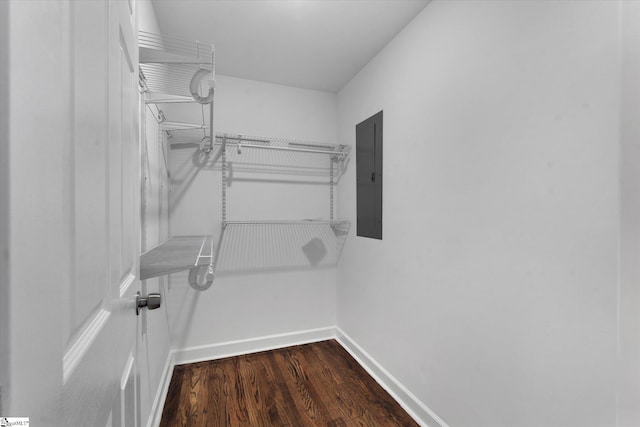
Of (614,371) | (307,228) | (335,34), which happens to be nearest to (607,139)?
(614,371)

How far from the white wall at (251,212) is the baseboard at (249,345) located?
0.04 meters

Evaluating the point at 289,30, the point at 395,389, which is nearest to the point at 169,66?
the point at 289,30

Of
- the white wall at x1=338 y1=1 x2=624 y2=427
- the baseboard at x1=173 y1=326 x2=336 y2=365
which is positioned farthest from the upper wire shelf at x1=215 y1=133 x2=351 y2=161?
the baseboard at x1=173 y1=326 x2=336 y2=365

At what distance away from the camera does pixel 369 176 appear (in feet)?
6.92

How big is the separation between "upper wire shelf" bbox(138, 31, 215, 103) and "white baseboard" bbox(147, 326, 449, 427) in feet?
5.25

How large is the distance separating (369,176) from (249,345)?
5.55ft

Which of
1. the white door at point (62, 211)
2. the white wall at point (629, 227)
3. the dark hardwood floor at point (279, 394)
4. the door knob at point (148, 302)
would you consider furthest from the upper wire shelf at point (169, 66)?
the dark hardwood floor at point (279, 394)

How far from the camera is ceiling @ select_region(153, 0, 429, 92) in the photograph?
1535 millimetres

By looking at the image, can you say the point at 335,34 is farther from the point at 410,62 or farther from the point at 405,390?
the point at 405,390

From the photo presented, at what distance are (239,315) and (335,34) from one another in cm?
221

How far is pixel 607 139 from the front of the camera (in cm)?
83

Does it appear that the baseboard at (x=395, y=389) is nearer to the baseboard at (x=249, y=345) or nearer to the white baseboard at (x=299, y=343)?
the white baseboard at (x=299, y=343)

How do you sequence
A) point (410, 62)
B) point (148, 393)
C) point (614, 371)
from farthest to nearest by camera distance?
1. point (410, 62)
2. point (148, 393)
3. point (614, 371)

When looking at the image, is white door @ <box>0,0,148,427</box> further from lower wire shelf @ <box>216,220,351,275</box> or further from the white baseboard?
lower wire shelf @ <box>216,220,351,275</box>
